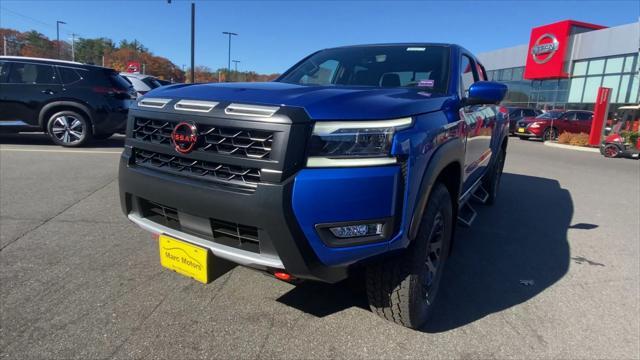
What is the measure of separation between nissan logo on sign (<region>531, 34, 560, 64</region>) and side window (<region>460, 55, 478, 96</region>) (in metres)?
33.9

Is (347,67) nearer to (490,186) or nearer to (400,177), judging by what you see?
(400,177)

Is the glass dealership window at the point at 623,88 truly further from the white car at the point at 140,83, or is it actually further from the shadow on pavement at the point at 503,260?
the white car at the point at 140,83

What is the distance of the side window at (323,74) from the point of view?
11.0 feet

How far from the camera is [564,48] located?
31.4 meters

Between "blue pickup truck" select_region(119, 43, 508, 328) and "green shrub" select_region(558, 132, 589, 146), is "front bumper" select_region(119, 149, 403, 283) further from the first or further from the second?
"green shrub" select_region(558, 132, 589, 146)

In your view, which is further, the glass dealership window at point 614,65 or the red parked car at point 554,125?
the glass dealership window at point 614,65

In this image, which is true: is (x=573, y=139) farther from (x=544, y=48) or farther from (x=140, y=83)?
(x=544, y=48)

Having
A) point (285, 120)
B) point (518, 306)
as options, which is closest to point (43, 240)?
point (285, 120)

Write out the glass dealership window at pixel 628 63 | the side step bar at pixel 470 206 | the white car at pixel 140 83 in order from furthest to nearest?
the glass dealership window at pixel 628 63
the white car at pixel 140 83
the side step bar at pixel 470 206

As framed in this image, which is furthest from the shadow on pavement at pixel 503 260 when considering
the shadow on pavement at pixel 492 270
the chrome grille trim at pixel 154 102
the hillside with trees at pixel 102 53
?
the hillside with trees at pixel 102 53

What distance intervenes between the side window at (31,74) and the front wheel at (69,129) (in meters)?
0.70

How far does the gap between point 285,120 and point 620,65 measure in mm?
34319

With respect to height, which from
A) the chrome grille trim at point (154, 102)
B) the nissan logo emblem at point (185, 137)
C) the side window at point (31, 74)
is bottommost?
the nissan logo emblem at point (185, 137)

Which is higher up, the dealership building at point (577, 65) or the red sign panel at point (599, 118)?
the dealership building at point (577, 65)
